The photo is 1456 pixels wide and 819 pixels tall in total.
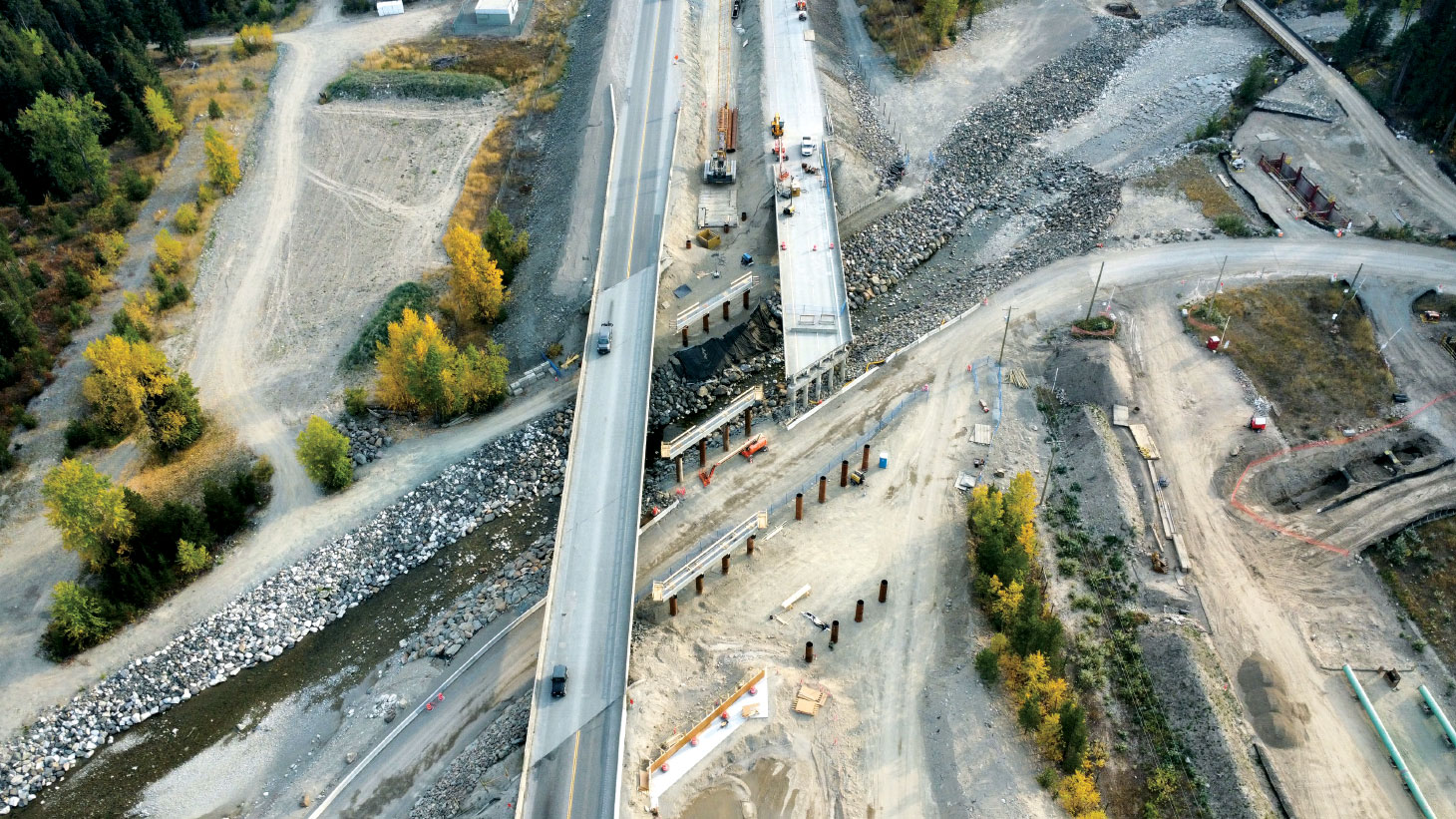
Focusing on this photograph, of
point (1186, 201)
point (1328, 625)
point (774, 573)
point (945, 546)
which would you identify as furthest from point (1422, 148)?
point (774, 573)

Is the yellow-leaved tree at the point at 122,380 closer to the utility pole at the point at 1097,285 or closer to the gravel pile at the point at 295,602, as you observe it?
the gravel pile at the point at 295,602

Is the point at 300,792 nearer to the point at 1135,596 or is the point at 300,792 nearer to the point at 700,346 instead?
the point at 700,346

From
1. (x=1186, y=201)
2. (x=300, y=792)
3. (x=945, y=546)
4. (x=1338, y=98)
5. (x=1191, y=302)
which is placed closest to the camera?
(x=300, y=792)

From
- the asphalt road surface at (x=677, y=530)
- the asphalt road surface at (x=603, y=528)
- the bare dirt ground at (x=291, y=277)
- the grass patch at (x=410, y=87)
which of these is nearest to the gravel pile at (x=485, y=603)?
the asphalt road surface at (x=677, y=530)

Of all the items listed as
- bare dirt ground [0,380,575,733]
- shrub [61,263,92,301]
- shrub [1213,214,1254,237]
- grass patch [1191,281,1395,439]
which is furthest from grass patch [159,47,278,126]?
grass patch [1191,281,1395,439]

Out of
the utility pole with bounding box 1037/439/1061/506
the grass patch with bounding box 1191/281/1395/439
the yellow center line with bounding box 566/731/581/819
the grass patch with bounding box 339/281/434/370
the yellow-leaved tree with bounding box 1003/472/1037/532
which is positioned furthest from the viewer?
the grass patch with bounding box 339/281/434/370

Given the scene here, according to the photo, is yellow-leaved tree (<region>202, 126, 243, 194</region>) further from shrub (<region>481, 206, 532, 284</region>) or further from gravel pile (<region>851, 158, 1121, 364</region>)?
gravel pile (<region>851, 158, 1121, 364</region>)

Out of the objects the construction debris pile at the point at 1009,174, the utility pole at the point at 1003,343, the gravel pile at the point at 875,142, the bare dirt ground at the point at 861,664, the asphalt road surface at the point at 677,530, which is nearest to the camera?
the asphalt road surface at the point at 677,530
